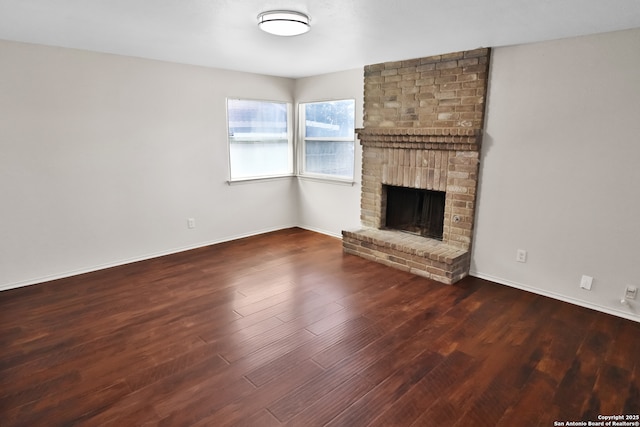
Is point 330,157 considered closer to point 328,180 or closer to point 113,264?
point 328,180

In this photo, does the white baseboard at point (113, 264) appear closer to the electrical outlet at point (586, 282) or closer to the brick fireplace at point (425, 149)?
the brick fireplace at point (425, 149)

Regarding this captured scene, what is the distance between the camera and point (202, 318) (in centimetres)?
284

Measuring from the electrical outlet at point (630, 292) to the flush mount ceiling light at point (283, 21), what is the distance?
313 centimetres

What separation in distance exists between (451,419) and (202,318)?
6.15 ft

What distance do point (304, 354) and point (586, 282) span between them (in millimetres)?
2440

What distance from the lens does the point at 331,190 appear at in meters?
5.10

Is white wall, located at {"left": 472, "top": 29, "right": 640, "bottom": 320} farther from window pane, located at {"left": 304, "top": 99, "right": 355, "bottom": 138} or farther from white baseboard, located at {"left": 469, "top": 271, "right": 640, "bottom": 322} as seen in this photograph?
window pane, located at {"left": 304, "top": 99, "right": 355, "bottom": 138}

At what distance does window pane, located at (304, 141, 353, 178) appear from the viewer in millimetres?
4891

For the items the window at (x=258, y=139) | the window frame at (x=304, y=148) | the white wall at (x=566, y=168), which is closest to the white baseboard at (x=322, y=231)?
the window frame at (x=304, y=148)

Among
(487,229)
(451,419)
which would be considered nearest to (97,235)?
(451,419)

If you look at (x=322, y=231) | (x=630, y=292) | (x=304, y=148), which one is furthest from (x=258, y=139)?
(x=630, y=292)

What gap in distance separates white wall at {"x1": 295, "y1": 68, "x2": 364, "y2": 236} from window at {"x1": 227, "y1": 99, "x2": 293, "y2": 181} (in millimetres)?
370

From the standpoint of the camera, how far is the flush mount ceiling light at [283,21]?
234cm

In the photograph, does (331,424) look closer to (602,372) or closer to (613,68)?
(602,372)
